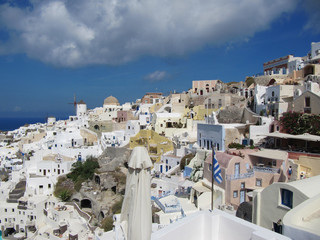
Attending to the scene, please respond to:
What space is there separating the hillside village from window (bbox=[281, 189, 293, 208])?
0.04 metres

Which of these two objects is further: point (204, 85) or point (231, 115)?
point (204, 85)

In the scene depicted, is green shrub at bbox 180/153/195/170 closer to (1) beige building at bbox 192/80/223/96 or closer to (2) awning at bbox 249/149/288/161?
(2) awning at bbox 249/149/288/161

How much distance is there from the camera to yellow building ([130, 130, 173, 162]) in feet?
107

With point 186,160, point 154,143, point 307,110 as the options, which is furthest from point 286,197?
point 154,143

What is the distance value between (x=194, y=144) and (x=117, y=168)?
11.1 m

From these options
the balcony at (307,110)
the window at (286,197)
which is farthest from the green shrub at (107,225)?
the balcony at (307,110)

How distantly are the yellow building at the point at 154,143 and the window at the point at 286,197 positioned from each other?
23.5 meters

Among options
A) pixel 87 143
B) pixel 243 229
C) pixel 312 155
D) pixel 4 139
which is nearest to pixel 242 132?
pixel 312 155

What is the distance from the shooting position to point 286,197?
8945 millimetres

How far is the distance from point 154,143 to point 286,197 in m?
25.4

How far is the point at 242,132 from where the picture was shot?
26516mm

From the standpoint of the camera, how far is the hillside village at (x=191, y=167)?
1064 cm

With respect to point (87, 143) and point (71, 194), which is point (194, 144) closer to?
point (71, 194)

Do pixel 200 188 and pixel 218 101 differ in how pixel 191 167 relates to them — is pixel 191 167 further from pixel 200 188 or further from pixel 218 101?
pixel 218 101
